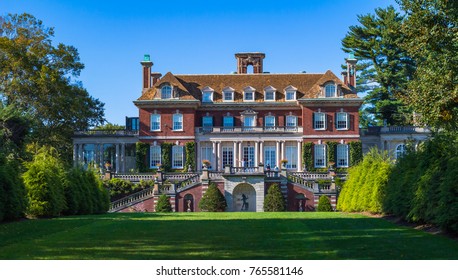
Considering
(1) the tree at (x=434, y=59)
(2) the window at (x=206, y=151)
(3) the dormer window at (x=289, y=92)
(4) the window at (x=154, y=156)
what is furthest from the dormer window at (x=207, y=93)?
(1) the tree at (x=434, y=59)

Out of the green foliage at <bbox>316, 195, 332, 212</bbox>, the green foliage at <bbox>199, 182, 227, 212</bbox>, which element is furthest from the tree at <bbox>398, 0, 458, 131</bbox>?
the green foliage at <bbox>199, 182, 227, 212</bbox>

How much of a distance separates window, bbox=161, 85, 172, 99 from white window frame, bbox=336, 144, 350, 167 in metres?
14.0

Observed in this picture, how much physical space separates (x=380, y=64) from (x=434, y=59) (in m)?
37.2

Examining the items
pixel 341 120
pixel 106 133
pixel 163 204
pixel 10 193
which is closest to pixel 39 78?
pixel 106 133

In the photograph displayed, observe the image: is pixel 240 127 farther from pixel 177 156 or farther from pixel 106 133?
pixel 106 133

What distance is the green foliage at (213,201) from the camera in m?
45.1

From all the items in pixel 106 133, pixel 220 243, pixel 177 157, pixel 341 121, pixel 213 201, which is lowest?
pixel 213 201

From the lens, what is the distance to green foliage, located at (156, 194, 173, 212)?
44591 millimetres

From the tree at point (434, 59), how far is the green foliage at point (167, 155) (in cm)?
3136

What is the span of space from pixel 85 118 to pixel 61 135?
2.45m

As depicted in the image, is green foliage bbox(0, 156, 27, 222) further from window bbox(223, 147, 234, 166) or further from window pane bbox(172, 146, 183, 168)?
window bbox(223, 147, 234, 166)

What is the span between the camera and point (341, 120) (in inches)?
2226

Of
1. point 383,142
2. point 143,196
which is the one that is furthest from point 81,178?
point 383,142
